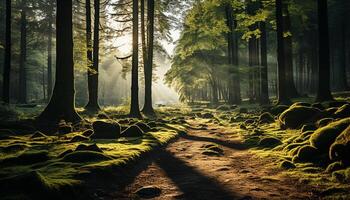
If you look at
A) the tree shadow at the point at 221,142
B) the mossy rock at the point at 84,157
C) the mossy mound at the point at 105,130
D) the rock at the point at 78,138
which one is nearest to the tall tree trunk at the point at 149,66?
the tree shadow at the point at 221,142

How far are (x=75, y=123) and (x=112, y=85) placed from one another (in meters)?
75.0

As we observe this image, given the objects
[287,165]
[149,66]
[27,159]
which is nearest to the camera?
[27,159]

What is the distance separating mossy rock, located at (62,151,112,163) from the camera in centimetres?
968

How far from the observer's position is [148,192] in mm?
7922

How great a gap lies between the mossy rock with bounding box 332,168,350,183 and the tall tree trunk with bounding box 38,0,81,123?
13.0 meters

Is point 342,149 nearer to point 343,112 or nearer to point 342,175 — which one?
point 342,175

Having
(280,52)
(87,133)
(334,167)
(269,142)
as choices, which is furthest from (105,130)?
(280,52)

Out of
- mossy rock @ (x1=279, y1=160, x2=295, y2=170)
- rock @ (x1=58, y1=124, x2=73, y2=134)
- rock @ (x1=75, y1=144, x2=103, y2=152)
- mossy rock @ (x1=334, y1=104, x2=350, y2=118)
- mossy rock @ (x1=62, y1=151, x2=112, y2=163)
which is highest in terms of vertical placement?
mossy rock @ (x1=334, y1=104, x2=350, y2=118)

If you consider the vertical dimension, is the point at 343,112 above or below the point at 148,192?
above

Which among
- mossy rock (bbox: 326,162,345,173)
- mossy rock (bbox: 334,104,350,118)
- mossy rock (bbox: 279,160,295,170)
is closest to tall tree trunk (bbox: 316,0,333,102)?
mossy rock (bbox: 334,104,350,118)

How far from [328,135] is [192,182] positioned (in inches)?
163

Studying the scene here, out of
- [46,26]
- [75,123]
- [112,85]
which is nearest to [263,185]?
[75,123]

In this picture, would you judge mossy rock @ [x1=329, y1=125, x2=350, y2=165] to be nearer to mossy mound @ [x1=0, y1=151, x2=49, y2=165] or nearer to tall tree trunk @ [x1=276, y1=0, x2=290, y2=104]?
mossy mound @ [x1=0, y1=151, x2=49, y2=165]

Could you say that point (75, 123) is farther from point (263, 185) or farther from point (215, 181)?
point (263, 185)
